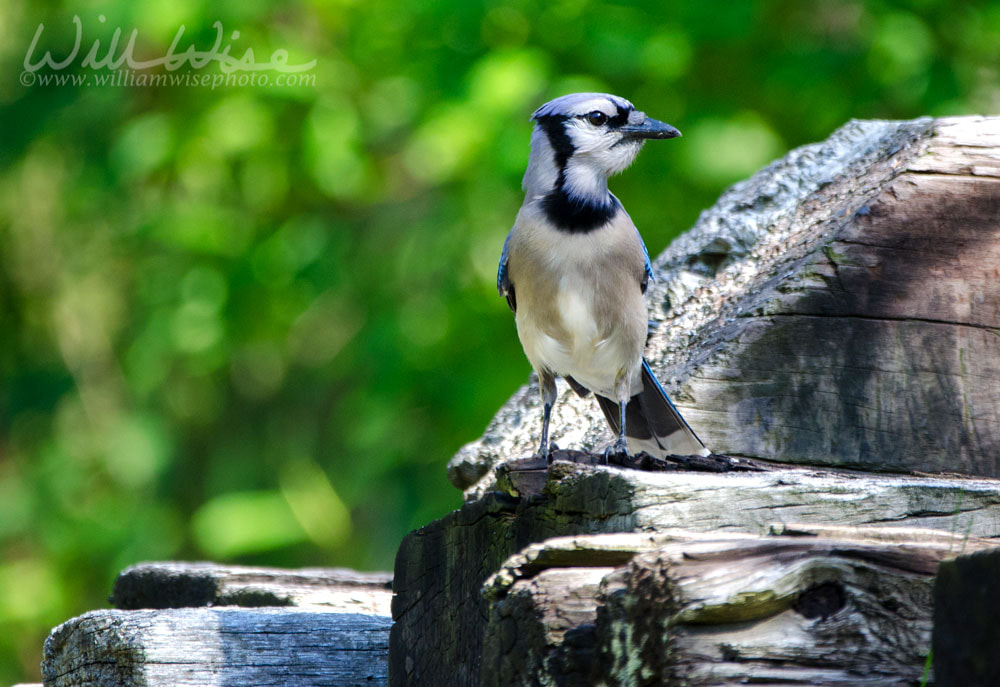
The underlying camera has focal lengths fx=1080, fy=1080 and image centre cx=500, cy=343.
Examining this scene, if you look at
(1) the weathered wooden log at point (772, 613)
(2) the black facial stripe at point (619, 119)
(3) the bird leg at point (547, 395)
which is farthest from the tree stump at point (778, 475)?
(2) the black facial stripe at point (619, 119)

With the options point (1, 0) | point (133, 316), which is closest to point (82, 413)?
point (133, 316)

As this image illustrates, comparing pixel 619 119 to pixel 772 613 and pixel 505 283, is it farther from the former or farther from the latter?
pixel 772 613

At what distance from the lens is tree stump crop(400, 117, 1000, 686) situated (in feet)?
5.00

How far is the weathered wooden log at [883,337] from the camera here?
267 cm

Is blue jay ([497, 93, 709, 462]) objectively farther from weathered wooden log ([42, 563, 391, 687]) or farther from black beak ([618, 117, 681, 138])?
weathered wooden log ([42, 563, 391, 687])

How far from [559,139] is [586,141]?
0.28ft

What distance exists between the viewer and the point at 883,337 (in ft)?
8.95

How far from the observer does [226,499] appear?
280 inches

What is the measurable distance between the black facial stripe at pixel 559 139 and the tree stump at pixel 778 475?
0.59 meters

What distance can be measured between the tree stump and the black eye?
0.55 meters

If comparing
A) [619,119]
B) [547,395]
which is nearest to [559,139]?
[619,119]

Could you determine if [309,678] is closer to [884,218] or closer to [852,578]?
[852,578]

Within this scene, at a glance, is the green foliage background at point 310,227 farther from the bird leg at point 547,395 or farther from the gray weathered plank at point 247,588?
the gray weathered plank at point 247,588

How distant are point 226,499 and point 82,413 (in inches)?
84.3
